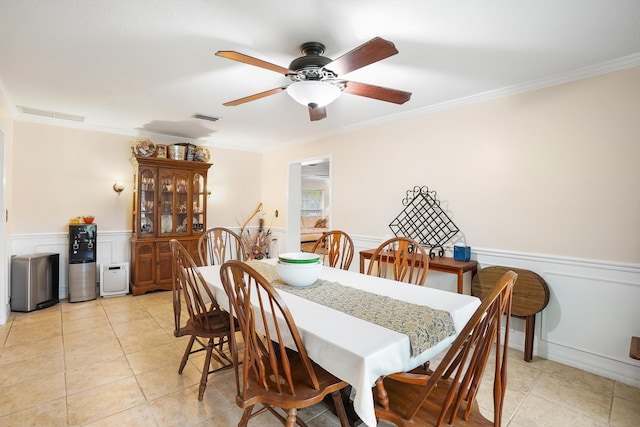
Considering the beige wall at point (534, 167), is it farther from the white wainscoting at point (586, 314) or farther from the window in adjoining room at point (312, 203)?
the window in adjoining room at point (312, 203)

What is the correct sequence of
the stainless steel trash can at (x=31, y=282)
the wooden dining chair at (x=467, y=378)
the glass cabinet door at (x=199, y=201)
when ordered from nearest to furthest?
the wooden dining chair at (x=467, y=378), the stainless steel trash can at (x=31, y=282), the glass cabinet door at (x=199, y=201)

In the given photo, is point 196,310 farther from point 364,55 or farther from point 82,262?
point 82,262

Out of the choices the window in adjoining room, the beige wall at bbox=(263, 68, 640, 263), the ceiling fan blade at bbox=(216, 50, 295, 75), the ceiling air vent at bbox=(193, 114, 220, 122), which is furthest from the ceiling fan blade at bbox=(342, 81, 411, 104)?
the window in adjoining room

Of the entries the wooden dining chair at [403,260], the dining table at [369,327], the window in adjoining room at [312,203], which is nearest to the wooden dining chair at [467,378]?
the dining table at [369,327]

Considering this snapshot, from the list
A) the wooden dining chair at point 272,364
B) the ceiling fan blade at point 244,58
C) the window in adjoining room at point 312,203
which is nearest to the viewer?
the wooden dining chair at point 272,364

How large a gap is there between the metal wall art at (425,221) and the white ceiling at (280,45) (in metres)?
0.96

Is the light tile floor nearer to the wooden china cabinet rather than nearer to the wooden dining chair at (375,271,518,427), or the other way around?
the wooden dining chair at (375,271,518,427)

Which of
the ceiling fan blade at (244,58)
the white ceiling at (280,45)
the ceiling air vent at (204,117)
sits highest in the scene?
the white ceiling at (280,45)

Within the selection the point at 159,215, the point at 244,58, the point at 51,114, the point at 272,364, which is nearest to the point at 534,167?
the point at 244,58

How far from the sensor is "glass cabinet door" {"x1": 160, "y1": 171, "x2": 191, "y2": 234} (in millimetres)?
4668

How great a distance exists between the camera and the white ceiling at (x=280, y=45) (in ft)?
5.91

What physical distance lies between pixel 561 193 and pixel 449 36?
64.0 inches

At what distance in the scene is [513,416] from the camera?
78.2 inches

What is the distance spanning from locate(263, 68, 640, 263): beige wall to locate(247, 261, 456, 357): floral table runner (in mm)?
1803
